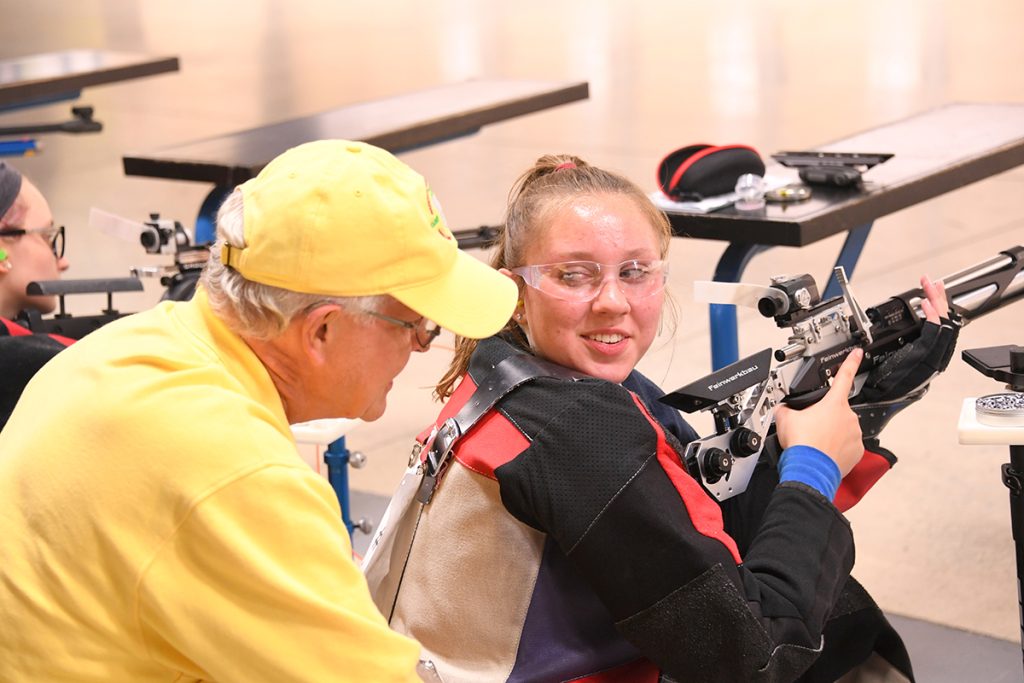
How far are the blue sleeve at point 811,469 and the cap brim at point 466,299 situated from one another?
0.51 metres

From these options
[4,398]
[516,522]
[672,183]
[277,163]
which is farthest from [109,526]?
[672,183]

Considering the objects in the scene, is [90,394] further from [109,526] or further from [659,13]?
[659,13]

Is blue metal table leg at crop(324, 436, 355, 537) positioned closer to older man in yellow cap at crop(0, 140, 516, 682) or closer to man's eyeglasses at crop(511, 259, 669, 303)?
man's eyeglasses at crop(511, 259, 669, 303)

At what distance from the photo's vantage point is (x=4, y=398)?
97.6 inches

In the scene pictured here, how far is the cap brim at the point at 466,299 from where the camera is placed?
57.9 inches

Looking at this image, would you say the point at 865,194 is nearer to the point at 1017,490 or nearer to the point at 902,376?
the point at 902,376

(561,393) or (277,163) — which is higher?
(277,163)

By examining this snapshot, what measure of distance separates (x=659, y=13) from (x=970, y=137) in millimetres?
10791

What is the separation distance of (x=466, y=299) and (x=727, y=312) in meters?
1.78

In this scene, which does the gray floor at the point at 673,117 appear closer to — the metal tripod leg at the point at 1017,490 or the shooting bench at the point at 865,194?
the shooting bench at the point at 865,194

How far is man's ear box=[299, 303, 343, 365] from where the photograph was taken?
143cm

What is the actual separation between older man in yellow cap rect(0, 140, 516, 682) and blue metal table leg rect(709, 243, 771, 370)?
69.0 inches

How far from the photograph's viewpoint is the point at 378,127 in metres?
4.16

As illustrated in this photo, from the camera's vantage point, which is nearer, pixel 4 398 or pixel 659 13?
pixel 4 398
